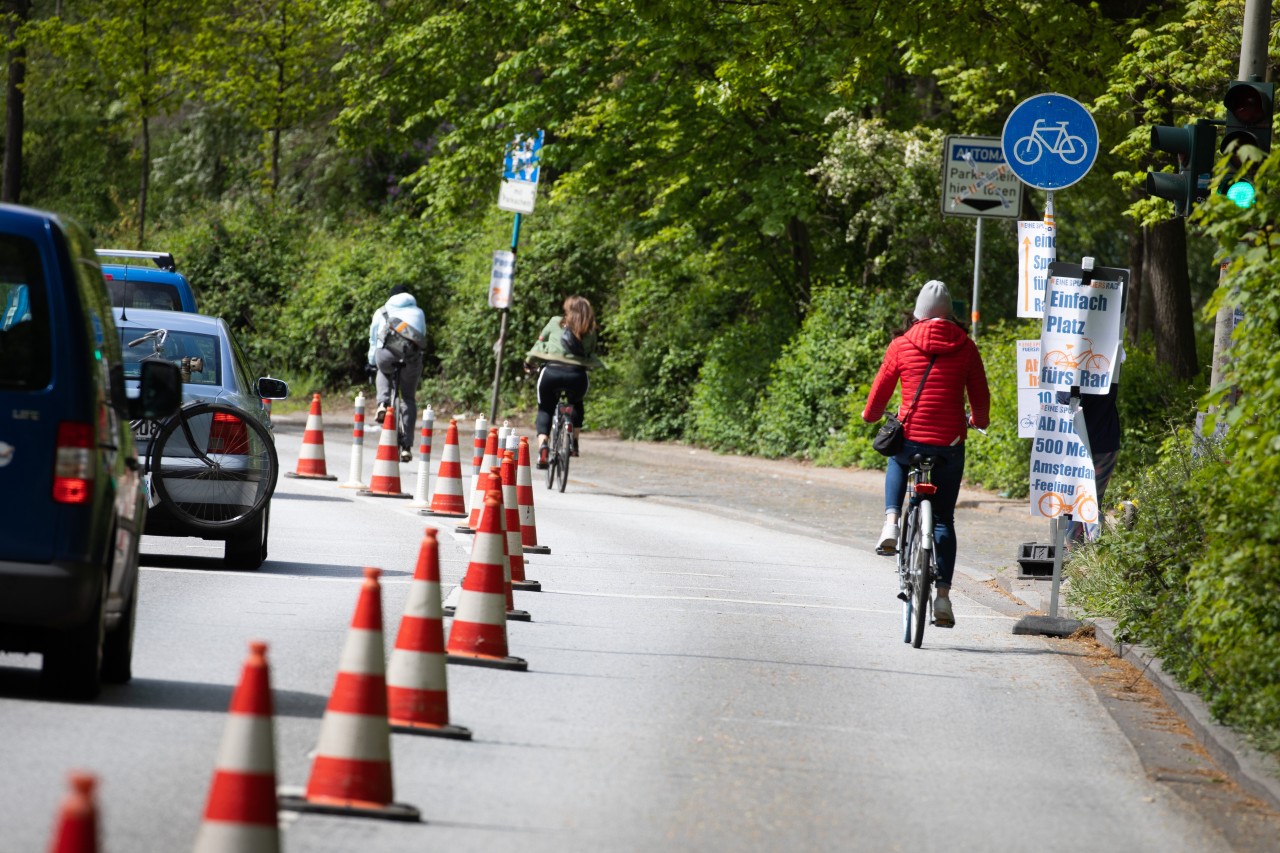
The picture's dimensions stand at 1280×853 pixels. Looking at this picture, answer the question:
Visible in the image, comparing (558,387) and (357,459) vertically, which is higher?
(558,387)

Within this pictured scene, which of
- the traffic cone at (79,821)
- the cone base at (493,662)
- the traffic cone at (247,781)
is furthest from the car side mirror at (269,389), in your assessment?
the traffic cone at (79,821)

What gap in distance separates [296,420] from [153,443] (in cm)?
2237

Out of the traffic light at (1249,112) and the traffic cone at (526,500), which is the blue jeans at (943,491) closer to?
the traffic light at (1249,112)

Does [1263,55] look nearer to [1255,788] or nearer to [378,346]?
[1255,788]

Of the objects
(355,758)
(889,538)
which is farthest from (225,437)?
(355,758)

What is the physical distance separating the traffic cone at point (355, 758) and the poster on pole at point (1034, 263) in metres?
8.49

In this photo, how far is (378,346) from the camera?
23766 mm

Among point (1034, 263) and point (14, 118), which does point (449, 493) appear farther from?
point (14, 118)

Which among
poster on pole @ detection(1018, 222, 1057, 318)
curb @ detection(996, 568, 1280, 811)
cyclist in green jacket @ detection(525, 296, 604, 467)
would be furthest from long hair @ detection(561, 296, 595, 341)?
curb @ detection(996, 568, 1280, 811)

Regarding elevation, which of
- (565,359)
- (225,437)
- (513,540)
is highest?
(565,359)

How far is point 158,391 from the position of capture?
26.6 feet

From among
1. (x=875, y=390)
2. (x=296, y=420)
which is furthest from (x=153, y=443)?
(x=296, y=420)

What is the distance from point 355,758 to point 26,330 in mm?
2390

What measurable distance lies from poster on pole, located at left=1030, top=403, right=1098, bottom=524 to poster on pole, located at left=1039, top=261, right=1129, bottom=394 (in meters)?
0.23
